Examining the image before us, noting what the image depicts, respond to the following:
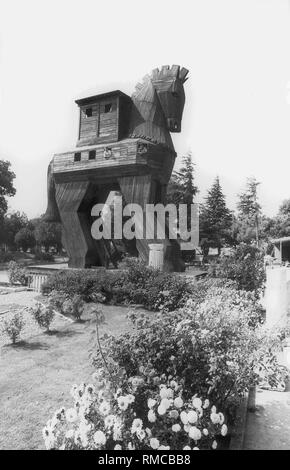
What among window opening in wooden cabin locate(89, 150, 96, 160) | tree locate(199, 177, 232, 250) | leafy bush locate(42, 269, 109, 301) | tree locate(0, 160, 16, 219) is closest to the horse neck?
window opening in wooden cabin locate(89, 150, 96, 160)

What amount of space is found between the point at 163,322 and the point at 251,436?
1.58m

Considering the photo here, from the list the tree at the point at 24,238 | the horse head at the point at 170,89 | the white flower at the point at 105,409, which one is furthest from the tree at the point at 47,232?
the white flower at the point at 105,409

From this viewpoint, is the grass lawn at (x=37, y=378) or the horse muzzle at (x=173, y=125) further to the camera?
the horse muzzle at (x=173, y=125)

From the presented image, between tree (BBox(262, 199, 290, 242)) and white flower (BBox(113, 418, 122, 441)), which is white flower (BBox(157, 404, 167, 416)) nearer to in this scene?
white flower (BBox(113, 418, 122, 441))

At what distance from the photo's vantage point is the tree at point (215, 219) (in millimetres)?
38094

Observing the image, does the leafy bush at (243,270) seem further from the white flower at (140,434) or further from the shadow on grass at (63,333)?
the white flower at (140,434)

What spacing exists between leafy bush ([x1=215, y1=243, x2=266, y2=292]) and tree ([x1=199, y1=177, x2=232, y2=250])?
25185mm

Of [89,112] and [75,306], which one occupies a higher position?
[89,112]

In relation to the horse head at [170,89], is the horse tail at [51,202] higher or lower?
lower

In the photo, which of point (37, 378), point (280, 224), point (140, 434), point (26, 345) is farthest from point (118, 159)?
point (280, 224)

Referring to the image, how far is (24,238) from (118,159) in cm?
3966

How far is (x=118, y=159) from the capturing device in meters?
15.6

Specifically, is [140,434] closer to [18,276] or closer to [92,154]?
[92,154]

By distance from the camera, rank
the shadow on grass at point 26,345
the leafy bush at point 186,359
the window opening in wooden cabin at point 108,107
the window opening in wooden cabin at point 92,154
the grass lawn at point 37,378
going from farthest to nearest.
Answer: the window opening in wooden cabin at point 108,107
the window opening in wooden cabin at point 92,154
the shadow on grass at point 26,345
the grass lawn at point 37,378
the leafy bush at point 186,359
